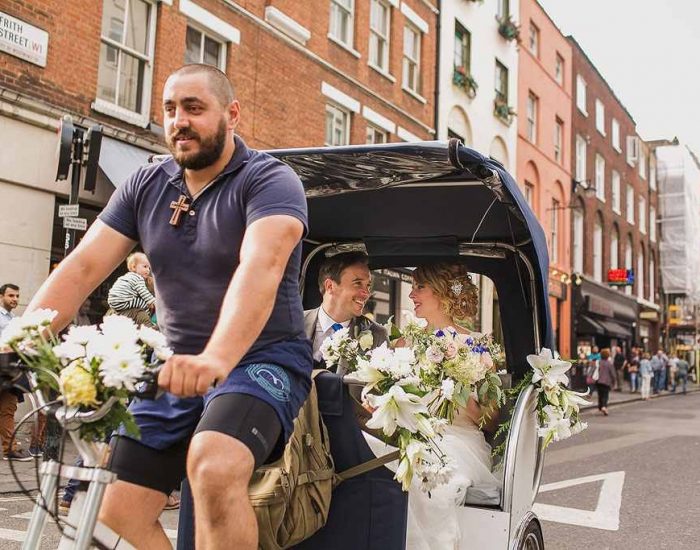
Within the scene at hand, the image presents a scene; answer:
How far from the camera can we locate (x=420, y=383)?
144 inches

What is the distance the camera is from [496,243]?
506cm

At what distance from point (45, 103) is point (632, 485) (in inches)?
349

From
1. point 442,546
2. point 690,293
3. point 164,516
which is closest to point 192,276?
point 442,546

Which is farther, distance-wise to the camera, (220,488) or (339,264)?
(339,264)

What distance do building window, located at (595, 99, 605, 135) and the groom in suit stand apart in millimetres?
32170

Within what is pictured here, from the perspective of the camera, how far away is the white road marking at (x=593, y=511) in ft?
20.1

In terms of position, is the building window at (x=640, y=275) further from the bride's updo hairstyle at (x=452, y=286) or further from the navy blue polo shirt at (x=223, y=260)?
the navy blue polo shirt at (x=223, y=260)

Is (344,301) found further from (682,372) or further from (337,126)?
(682,372)

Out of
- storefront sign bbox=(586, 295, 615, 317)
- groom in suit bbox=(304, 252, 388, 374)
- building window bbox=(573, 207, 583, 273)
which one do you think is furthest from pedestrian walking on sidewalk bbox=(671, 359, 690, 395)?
groom in suit bbox=(304, 252, 388, 374)

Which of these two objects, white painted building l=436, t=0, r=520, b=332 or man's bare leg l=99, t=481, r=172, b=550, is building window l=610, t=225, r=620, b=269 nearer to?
white painted building l=436, t=0, r=520, b=332

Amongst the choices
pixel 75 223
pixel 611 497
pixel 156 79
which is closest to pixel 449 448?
pixel 611 497

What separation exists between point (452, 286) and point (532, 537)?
1.65 metres

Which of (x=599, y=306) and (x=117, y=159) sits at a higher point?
(x=117, y=159)

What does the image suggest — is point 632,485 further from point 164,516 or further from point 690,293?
point 690,293
